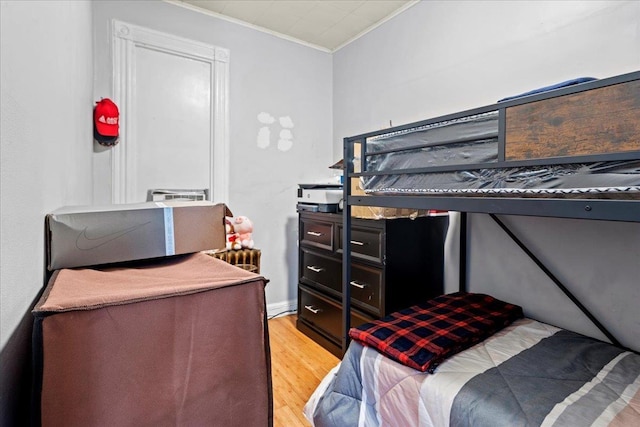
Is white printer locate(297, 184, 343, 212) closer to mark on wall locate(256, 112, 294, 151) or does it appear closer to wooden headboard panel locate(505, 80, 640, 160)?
mark on wall locate(256, 112, 294, 151)

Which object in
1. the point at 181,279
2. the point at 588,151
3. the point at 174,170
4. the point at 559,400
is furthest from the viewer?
the point at 174,170

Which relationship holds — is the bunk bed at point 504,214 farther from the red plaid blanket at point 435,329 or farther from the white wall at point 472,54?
the white wall at point 472,54

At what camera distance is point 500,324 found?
152 centimetres

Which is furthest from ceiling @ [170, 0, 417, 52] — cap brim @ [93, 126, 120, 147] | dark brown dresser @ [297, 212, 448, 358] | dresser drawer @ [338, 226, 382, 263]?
dresser drawer @ [338, 226, 382, 263]

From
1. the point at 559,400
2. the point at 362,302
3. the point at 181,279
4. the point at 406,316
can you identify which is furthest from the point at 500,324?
the point at 181,279

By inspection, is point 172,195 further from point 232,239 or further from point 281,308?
point 281,308

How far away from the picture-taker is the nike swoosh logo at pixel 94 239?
694 mm

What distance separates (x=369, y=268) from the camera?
194cm

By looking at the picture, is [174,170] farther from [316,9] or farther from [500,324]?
[500,324]

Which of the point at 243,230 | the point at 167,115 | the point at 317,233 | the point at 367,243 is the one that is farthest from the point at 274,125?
the point at 367,243

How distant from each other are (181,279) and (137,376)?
0.18 meters

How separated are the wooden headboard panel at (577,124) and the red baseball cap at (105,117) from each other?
6.97ft

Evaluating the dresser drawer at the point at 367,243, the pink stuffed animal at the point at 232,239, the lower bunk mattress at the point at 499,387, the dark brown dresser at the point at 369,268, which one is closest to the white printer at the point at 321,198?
the dark brown dresser at the point at 369,268

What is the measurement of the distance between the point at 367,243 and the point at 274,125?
1.43m
